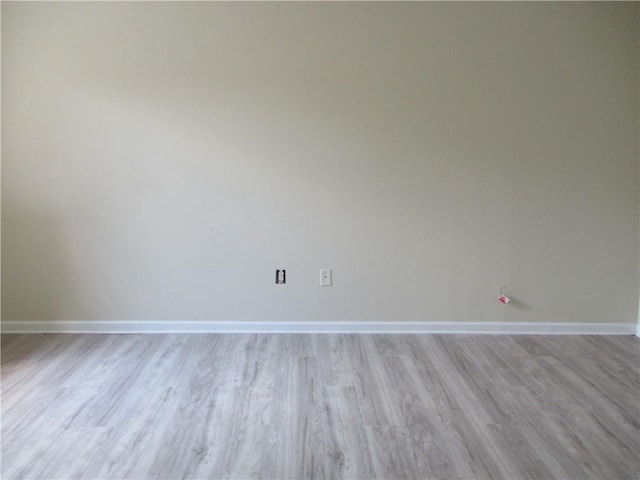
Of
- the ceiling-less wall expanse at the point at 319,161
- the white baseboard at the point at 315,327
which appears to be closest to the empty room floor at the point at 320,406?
the white baseboard at the point at 315,327

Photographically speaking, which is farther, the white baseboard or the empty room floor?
the white baseboard

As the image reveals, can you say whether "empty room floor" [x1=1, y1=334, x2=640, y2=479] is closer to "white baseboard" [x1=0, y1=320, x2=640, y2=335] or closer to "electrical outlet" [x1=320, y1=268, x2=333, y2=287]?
"white baseboard" [x1=0, y1=320, x2=640, y2=335]

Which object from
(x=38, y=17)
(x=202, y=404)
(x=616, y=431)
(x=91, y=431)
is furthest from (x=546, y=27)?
(x=91, y=431)

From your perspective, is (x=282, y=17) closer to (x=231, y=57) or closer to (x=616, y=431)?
(x=231, y=57)

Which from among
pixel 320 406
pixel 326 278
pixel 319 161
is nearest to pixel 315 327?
pixel 326 278

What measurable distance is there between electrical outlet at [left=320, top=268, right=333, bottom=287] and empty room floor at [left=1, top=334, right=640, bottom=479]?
0.36 metres

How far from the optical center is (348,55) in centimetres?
306

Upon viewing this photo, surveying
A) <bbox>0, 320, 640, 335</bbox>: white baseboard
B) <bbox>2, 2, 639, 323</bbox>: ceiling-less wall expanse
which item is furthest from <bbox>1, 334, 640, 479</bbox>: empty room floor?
<bbox>2, 2, 639, 323</bbox>: ceiling-less wall expanse

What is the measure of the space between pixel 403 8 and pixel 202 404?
8.77 ft

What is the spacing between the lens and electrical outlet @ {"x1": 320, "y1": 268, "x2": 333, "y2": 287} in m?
3.22

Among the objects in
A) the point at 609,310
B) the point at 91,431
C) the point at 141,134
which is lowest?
the point at 91,431

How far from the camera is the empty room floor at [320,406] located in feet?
6.11

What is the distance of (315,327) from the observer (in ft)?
10.7

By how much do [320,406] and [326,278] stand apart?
109cm
